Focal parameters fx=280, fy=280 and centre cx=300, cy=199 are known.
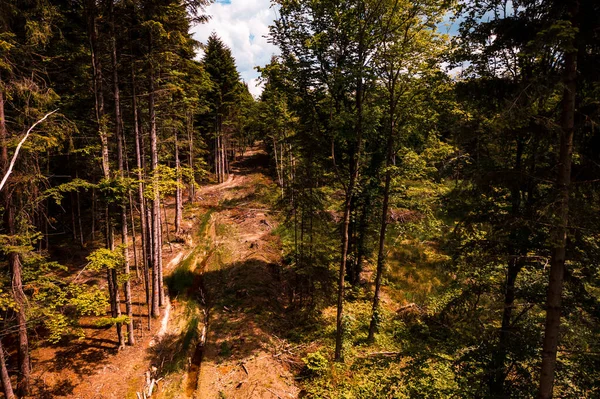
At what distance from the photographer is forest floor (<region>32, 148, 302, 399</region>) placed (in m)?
10.6

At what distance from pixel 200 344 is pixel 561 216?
1424cm

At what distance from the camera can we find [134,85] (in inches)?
534

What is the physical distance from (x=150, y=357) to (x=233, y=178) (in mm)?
31206

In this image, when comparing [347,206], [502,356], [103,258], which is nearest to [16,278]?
[103,258]

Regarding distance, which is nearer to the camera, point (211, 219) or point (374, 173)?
point (374, 173)

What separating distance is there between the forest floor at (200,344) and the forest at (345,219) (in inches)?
3.8

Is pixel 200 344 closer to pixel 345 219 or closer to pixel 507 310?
pixel 345 219

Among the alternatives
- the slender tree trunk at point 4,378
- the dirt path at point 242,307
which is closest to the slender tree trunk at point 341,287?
the dirt path at point 242,307

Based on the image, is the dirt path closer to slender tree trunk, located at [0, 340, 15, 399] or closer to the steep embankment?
the steep embankment

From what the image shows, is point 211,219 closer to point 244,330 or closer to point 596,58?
point 244,330

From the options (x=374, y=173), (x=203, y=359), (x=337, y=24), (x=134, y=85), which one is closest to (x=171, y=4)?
(x=134, y=85)

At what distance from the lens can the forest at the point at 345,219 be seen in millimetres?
5336

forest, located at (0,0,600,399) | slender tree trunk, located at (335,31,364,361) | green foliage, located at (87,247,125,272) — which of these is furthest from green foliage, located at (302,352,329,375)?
green foliage, located at (87,247,125,272)

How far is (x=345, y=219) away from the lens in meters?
10.9
